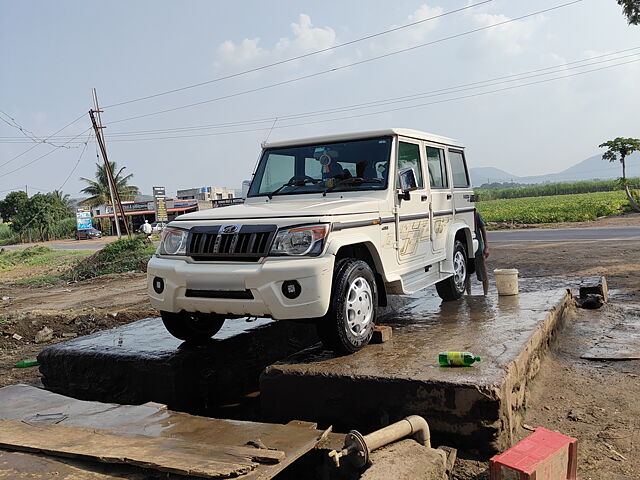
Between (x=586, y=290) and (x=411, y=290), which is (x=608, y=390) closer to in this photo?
(x=411, y=290)

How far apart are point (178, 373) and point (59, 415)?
3.33 feet

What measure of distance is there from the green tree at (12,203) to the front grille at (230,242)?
63533 mm

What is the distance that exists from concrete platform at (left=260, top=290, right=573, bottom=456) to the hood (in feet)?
3.89

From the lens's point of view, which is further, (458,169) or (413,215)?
(458,169)

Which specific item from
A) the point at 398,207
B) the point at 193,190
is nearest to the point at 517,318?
the point at 398,207

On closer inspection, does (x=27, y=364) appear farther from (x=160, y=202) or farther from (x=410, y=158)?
(x=160, y=202)

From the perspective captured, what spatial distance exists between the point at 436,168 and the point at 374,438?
12.9 feet

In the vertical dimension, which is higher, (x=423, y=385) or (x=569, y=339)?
(x=423, y=385)

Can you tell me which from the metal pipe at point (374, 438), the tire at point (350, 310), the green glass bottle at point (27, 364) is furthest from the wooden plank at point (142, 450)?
the green glass bottle at point (27, 364)

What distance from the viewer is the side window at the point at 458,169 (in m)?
7.07

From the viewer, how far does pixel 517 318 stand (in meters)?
5.62

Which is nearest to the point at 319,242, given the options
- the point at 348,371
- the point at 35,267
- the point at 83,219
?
the point at 348,371

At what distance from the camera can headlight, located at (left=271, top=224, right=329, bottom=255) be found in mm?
4129

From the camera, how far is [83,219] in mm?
52969
